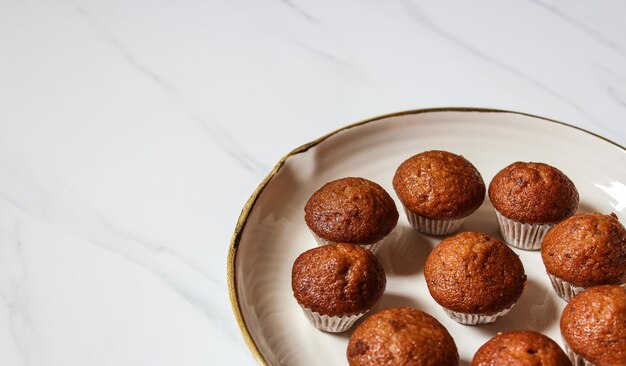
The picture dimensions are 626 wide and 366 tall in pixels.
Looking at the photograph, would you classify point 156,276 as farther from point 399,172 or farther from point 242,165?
point 399,172

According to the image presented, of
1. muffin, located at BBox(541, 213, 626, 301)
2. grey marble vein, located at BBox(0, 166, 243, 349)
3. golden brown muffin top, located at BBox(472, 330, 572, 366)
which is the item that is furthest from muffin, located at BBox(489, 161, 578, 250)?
grey marble vein, located at BBox(0, 166, 243, 349)

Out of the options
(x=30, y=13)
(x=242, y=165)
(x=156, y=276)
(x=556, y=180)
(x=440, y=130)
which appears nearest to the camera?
(x=556, y=180)

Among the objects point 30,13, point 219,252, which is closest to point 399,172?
point 219,252

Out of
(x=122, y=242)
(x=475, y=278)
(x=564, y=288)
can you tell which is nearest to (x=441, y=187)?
(x=475, y=278)

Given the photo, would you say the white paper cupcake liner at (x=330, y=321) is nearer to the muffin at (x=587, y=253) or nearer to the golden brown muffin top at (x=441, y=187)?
the golden brown muffin top at (x=441, y=187)

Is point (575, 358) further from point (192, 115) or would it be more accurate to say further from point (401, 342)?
point (192, 115)

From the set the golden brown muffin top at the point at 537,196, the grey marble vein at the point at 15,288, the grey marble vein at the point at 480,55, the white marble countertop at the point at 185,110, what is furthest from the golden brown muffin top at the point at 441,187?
the grey marble vein at the point at 15,288
